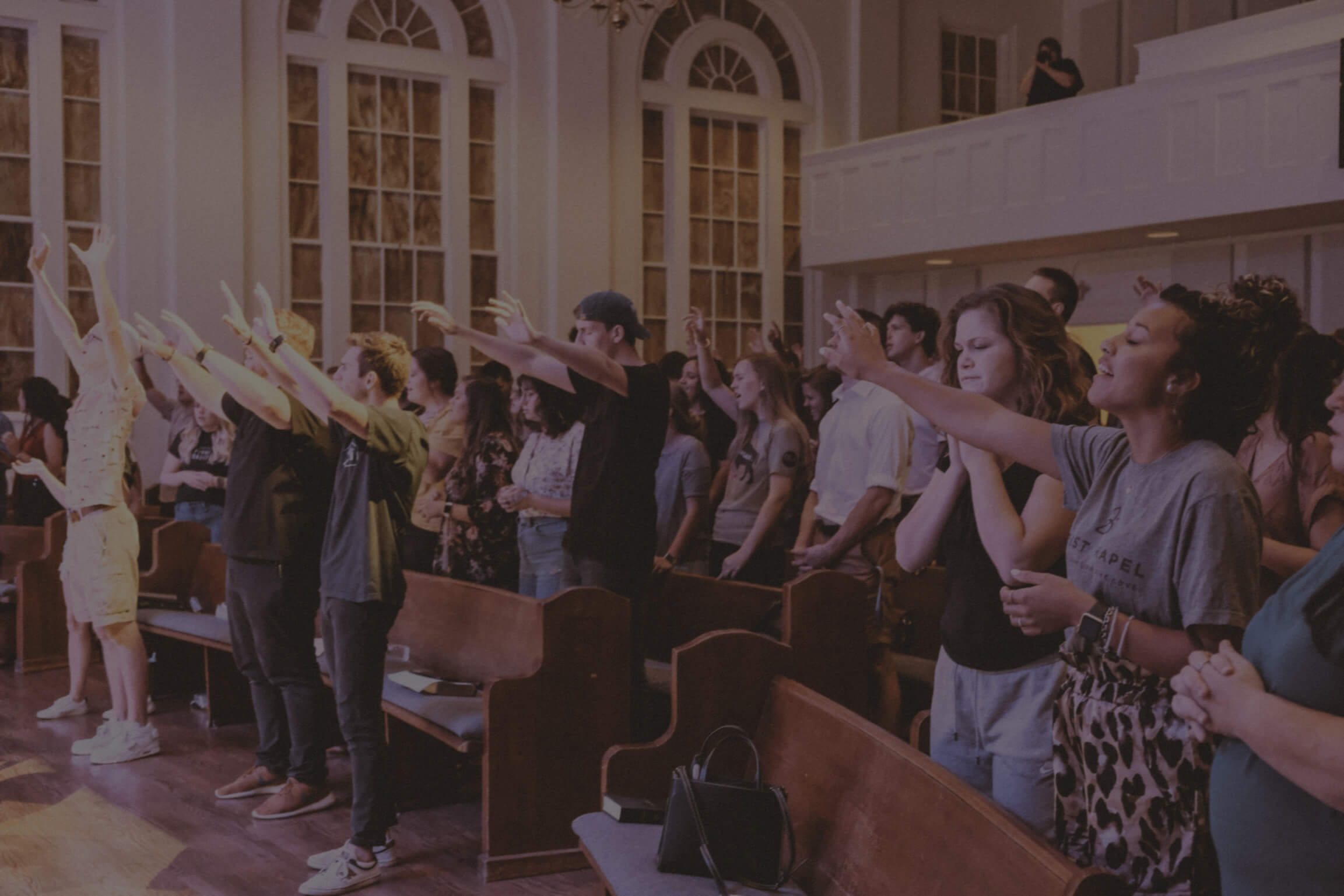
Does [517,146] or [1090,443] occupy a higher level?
[517,146]

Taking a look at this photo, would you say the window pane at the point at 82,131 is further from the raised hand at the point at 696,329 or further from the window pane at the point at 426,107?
the raised hand at the point at 696,329

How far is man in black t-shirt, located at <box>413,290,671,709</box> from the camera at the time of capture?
13.2 ft

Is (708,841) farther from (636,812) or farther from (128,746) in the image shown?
(128,746)

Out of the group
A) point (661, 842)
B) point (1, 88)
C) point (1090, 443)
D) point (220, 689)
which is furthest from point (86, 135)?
point (1090, 443)

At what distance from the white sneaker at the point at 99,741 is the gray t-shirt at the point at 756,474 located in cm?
256

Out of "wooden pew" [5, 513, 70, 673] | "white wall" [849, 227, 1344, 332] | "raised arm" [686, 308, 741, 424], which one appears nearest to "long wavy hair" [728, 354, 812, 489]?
"raised arm" [686, 308, 741, 424]

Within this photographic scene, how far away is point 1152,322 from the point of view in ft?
6.54

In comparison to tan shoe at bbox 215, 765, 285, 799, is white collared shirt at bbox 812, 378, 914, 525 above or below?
above

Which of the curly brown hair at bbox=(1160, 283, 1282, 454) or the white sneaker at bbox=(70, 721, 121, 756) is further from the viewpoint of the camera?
the white sneaker at bbox=(70, 721, 121, 756)

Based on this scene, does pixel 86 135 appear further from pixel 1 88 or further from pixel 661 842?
pixel 661 842

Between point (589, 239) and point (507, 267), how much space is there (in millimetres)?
747

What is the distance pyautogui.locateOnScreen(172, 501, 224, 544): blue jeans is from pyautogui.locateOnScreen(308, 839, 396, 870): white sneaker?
335cm

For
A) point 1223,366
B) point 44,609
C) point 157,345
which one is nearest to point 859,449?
point 157,345

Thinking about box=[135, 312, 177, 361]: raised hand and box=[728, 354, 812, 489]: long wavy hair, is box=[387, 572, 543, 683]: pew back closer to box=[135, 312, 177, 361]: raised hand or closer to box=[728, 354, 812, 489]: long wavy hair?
box=[135, 312, 177, 361]: raised hand
